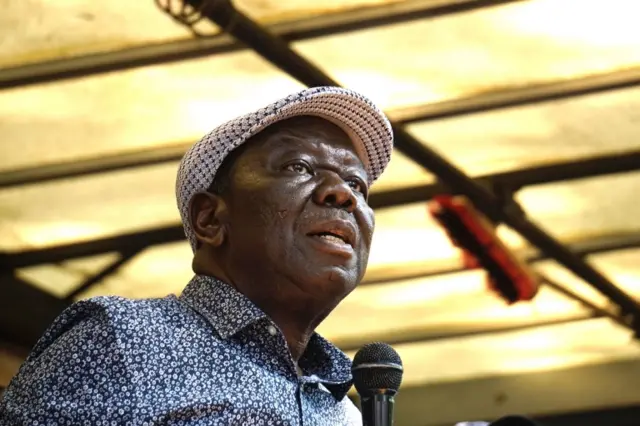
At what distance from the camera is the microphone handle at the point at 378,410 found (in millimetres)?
1696

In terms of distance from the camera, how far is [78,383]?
1720 mm

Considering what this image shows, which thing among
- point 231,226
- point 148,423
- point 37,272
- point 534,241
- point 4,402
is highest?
point 534,241

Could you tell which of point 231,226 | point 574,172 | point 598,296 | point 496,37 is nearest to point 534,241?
point 574,172

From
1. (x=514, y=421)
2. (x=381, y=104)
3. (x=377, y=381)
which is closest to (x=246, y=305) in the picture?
(x=377, y=381)

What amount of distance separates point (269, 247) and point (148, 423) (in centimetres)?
35

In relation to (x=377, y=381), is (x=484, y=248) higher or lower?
higher

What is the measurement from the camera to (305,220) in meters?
1.93

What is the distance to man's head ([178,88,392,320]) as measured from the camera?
1911 millimetres

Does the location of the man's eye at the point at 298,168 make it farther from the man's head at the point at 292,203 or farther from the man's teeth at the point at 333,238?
the man's teeth at the point at 333,238

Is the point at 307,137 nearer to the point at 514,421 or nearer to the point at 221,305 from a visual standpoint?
the point at 221,305

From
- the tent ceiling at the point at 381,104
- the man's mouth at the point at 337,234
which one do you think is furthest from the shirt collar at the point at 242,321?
the tent ceiling at the point at 381,104

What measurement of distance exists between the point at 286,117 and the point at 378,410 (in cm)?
54

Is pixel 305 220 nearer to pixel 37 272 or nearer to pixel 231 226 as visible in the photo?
pixel 231 226

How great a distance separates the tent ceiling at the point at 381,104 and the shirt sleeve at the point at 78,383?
8.33 feet
